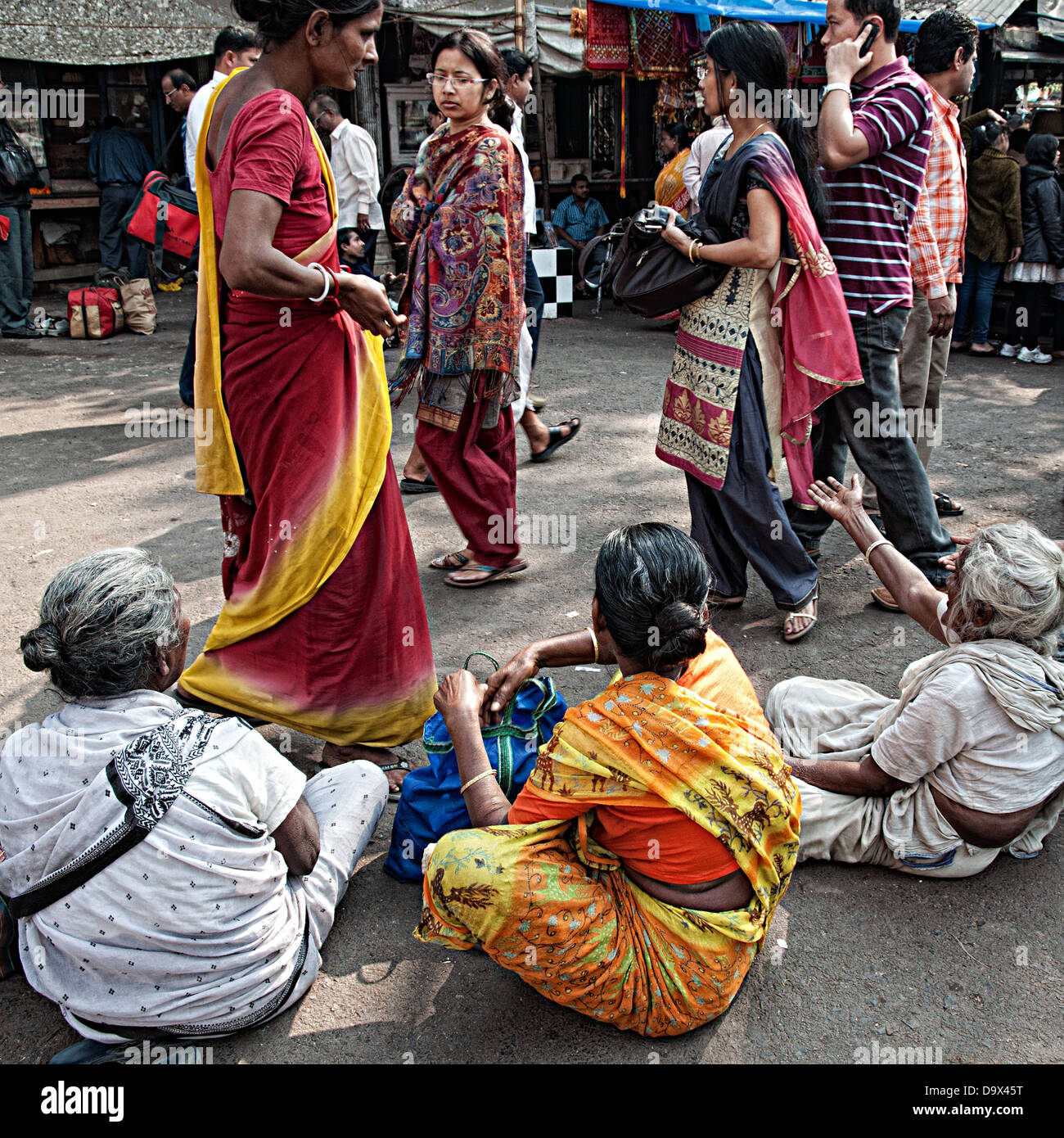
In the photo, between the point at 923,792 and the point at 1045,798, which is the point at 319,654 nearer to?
the point at 923,792

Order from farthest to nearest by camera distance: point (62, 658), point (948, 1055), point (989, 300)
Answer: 1. point (989, 300)
2. point (948, 1055)
3. point (62, 658)

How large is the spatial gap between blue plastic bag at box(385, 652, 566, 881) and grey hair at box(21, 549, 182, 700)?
74 cm

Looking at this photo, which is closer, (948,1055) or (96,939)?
(96,939)

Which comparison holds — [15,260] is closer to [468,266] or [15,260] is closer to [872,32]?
[468,266]

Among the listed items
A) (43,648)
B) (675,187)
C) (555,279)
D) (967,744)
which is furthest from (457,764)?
(675,187)

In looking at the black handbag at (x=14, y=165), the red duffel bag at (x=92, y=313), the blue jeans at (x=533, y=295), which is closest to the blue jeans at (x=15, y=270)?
the black handbag at (x=14, y=165)

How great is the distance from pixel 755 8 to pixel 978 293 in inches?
129

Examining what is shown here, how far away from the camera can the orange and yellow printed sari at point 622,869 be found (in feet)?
6.23

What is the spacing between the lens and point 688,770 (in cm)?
189

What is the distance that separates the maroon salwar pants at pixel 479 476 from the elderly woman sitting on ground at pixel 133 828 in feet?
6.83

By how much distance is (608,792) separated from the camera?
193 cm
